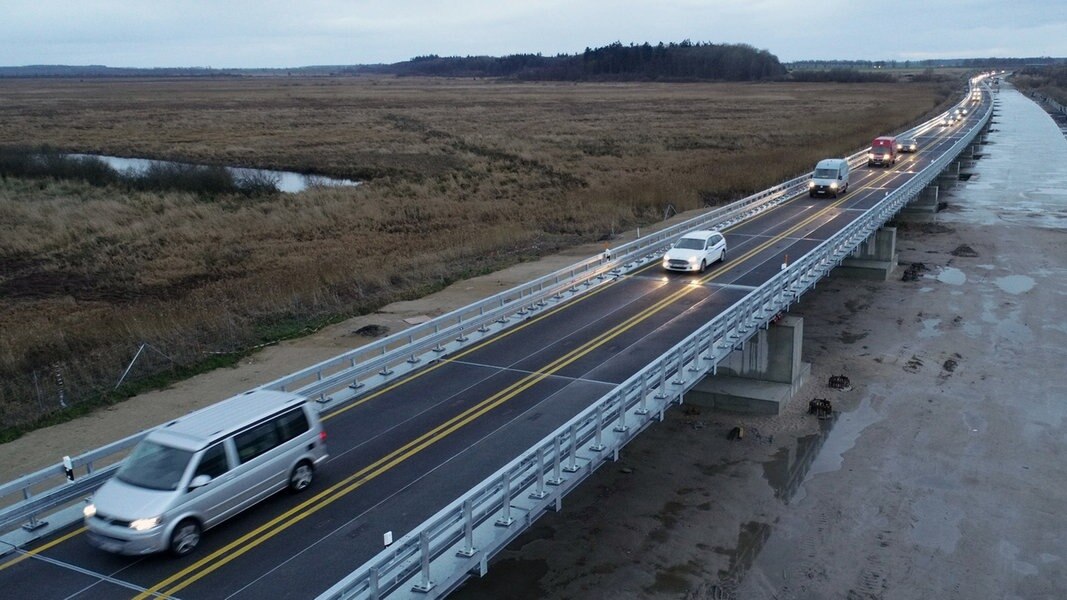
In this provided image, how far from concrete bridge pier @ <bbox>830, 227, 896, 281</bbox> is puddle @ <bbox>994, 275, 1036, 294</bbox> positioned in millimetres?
4490

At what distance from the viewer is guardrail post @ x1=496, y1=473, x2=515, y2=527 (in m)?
11.3

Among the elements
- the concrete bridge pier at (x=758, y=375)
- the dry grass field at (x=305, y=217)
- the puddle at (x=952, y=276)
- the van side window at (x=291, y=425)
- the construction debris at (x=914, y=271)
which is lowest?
the puddle at (x=952, y=276)

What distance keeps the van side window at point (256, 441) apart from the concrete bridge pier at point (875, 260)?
30651mm

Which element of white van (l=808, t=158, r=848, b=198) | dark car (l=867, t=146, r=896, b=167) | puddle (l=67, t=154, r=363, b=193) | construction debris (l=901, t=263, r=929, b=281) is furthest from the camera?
puddle (l=67, t=154, r=363, b=193)

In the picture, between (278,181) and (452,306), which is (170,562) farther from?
(278,181)

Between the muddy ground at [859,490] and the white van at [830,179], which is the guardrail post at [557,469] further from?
the white van at [830,179]

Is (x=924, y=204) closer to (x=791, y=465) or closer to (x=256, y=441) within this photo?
(x=791, y=465)

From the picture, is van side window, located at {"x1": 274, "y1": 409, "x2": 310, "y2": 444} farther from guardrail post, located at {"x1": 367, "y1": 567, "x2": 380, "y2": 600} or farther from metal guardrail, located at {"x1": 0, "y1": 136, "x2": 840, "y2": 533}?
guardrail post, located at {"x1": 367, "y1": 567, "x2": 380, "y2": 600}

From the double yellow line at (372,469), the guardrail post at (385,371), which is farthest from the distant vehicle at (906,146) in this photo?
the guardrail post at (385,371)

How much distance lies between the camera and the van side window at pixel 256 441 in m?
12.0

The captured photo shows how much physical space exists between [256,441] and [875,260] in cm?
3219

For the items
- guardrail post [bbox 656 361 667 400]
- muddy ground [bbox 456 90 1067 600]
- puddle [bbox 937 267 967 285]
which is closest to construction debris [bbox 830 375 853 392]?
muddy ground [bbox 456 90 1067 600]

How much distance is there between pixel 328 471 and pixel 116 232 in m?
33.8

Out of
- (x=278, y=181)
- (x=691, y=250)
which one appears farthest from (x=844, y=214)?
(x=278, y=181)
